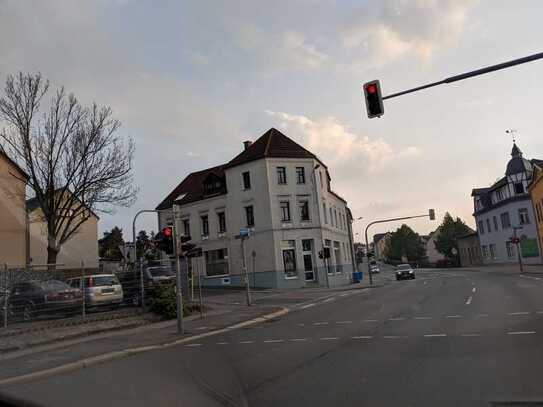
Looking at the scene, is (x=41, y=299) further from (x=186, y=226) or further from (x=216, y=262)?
(x=186, y=226)

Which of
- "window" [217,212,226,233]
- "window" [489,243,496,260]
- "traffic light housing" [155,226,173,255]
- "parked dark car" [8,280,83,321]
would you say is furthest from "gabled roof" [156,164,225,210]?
"window" [489,243,496,260]

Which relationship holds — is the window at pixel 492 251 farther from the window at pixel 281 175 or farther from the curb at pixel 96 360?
the curb at pixel 96 360

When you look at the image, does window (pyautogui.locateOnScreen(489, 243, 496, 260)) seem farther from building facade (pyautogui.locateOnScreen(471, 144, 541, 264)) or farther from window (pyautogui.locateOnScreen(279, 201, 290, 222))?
window (pyautogui.locateOnScreen(279, 201, 290, 222))

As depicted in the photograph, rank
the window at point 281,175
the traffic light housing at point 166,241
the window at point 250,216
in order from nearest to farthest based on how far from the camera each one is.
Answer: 1. the traffic light housing at point 166,241
2. the window at point 281,175
3. the window at point 250,216

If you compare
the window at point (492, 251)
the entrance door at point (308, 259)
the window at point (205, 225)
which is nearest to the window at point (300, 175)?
the entrance door at point (308, 259)

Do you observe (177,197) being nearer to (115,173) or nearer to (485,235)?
(115,173)

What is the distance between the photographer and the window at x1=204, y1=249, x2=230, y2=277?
140ft

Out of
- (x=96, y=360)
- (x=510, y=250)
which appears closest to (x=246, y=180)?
(x=96, y=360)

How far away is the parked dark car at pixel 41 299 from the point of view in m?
16.1

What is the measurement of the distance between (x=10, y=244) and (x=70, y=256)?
10.7 m

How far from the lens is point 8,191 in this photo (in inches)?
1275

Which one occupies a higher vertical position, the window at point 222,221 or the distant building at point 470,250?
the window at point 222,221

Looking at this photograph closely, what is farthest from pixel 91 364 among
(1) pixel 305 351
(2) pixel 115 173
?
(2) pixel 115 173

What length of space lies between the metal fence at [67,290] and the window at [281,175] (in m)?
19.4
